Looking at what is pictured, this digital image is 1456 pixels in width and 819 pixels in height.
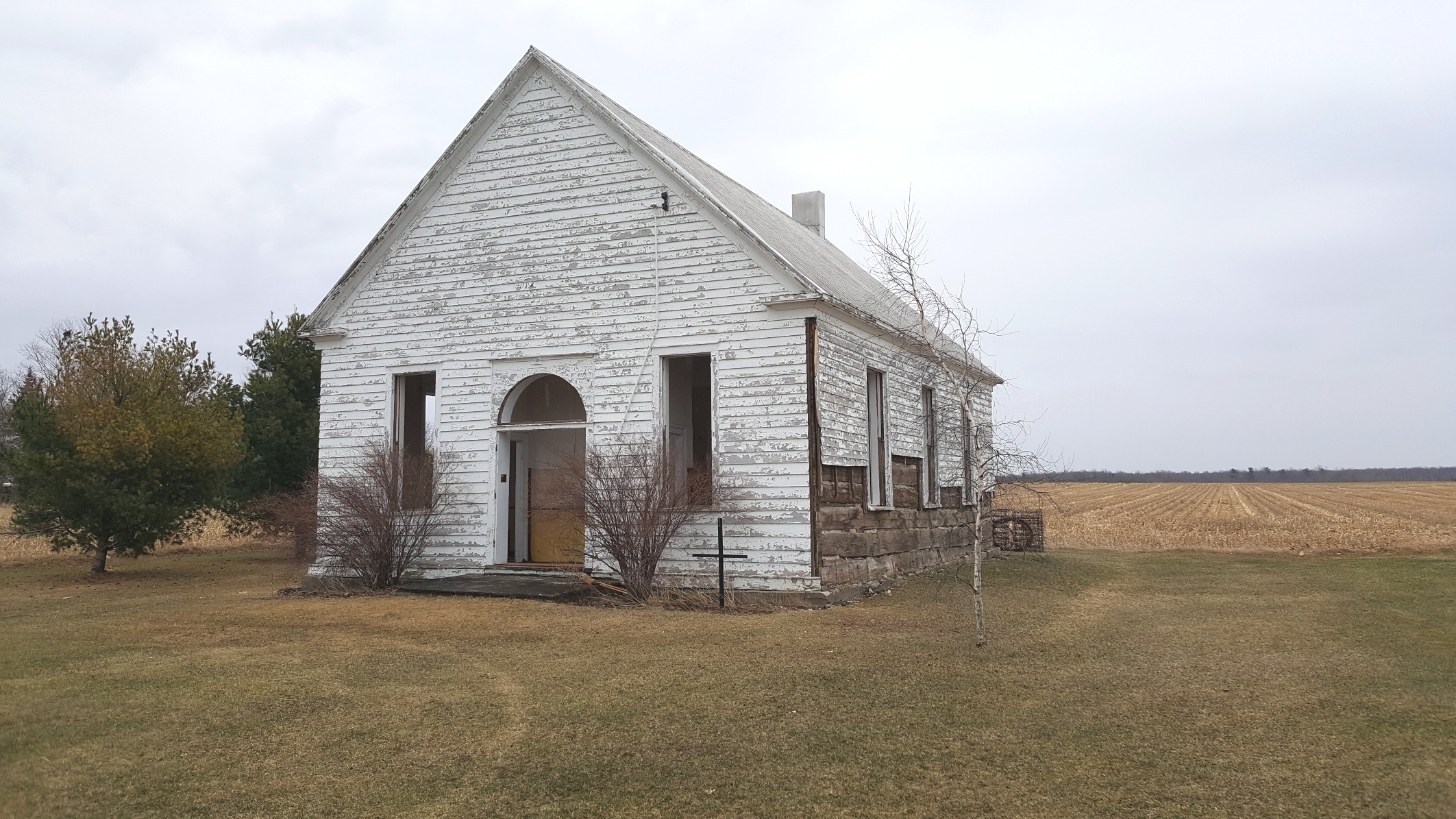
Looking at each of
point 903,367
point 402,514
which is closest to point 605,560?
point 402,514

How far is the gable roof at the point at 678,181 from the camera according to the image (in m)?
13.3

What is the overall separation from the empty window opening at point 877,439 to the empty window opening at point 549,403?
465cm

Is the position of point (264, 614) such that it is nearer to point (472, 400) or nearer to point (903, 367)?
point (472, 400)

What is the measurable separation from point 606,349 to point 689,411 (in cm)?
327

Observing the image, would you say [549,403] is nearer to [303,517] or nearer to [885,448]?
[303,517]

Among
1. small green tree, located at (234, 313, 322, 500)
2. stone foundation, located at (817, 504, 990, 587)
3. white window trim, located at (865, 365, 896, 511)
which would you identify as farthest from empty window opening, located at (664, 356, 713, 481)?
small green tree, located at (234, 313, 322, 500)

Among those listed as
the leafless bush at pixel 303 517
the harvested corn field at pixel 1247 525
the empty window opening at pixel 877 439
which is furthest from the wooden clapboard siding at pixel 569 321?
the harvested corn field at pixel 1247 525

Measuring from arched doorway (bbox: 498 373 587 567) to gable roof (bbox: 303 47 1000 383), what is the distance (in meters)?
3.20

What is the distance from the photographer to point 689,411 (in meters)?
17.0

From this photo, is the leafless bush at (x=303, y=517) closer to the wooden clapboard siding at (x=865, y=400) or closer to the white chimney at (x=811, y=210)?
the wooden clapboard siding at (x=865, y=400)

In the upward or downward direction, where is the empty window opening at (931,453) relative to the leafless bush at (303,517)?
upward

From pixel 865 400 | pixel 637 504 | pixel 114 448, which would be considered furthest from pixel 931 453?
pixel 114 448

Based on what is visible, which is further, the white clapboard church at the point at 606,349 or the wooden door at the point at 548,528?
the wooden door at the point at 548,528

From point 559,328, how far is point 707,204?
2790 mm
